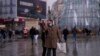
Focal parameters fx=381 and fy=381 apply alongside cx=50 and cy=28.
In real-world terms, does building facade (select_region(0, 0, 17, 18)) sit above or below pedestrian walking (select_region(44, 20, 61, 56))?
above

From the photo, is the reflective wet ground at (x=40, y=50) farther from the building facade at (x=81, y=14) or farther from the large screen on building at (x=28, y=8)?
the building facade at (x=81, y=14)

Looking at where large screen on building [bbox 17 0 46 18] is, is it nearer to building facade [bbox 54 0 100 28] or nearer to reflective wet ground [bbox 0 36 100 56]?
building facade [bbox 54 0 100 28]

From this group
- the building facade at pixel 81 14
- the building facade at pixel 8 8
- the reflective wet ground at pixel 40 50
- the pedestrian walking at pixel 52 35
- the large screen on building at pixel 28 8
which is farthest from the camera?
the building facade at pixel 81 14

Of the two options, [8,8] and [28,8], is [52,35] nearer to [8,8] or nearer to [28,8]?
[8,8]

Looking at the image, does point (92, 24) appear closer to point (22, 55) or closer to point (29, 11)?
point (29, 11)

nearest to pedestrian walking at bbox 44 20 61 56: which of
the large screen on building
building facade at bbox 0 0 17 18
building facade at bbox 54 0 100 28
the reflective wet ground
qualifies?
the reflective wet ground

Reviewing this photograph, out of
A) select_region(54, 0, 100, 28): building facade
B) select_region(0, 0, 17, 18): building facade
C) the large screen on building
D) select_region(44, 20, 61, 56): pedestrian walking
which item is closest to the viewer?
select_region(44, 20, 61, 56): pedestrian walking

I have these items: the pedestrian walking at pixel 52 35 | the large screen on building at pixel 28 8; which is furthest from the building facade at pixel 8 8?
the pedestrian walking at pixel 52 35

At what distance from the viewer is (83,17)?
14100 cm

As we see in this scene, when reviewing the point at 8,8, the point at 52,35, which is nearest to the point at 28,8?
the point at 8,8

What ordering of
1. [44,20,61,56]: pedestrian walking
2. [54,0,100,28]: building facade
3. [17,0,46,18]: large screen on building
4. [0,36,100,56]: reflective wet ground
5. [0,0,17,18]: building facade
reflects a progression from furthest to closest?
[54,0,100,28]: building facade
[17,0,46,18]: large screen on building
[0,0,17,18]: building facade
[0,36,100,56]: reflective wet ground
[44,20,61,56]: pedestrian walking

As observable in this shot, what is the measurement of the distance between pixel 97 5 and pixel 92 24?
959 centimetres

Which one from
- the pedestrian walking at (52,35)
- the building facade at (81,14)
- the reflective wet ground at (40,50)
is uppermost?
the building facade at (81,14)

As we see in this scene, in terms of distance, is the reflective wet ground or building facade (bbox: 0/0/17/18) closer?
the reflective wet ground
